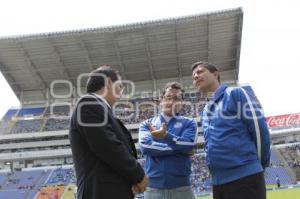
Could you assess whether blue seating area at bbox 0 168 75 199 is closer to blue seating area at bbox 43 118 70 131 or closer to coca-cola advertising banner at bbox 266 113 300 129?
blue seating area at bbox 43 118 70 131

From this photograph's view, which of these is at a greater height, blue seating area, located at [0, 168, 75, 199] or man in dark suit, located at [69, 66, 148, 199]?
blue seating area, located at [0, 168, 75, 199]

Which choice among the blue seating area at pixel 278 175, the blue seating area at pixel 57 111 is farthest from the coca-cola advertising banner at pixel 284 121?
the blue seating area at pixel 57 111

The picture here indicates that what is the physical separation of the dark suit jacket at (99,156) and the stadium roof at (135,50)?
29554 mm

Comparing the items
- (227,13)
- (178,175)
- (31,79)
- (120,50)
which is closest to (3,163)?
(31,79)

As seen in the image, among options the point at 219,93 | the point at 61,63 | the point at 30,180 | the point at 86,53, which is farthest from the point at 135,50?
the point at 219,93

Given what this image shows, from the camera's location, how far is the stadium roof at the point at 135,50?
32312mm

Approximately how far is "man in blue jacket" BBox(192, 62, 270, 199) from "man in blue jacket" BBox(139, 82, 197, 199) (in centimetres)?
36

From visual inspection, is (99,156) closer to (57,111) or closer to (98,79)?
(98,79)

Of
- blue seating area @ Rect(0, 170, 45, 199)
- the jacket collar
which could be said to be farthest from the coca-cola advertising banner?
the jacket collar

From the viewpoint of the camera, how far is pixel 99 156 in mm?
2746

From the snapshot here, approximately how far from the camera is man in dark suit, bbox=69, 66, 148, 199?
8.93ft

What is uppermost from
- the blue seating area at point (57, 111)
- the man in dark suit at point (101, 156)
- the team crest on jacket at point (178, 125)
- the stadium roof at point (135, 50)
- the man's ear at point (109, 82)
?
the stadium roof at point (135, 50)

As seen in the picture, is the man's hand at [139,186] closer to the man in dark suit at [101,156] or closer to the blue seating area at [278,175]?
the man in dark suit at [101,156]

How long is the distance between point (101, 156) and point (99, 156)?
0.02 m
